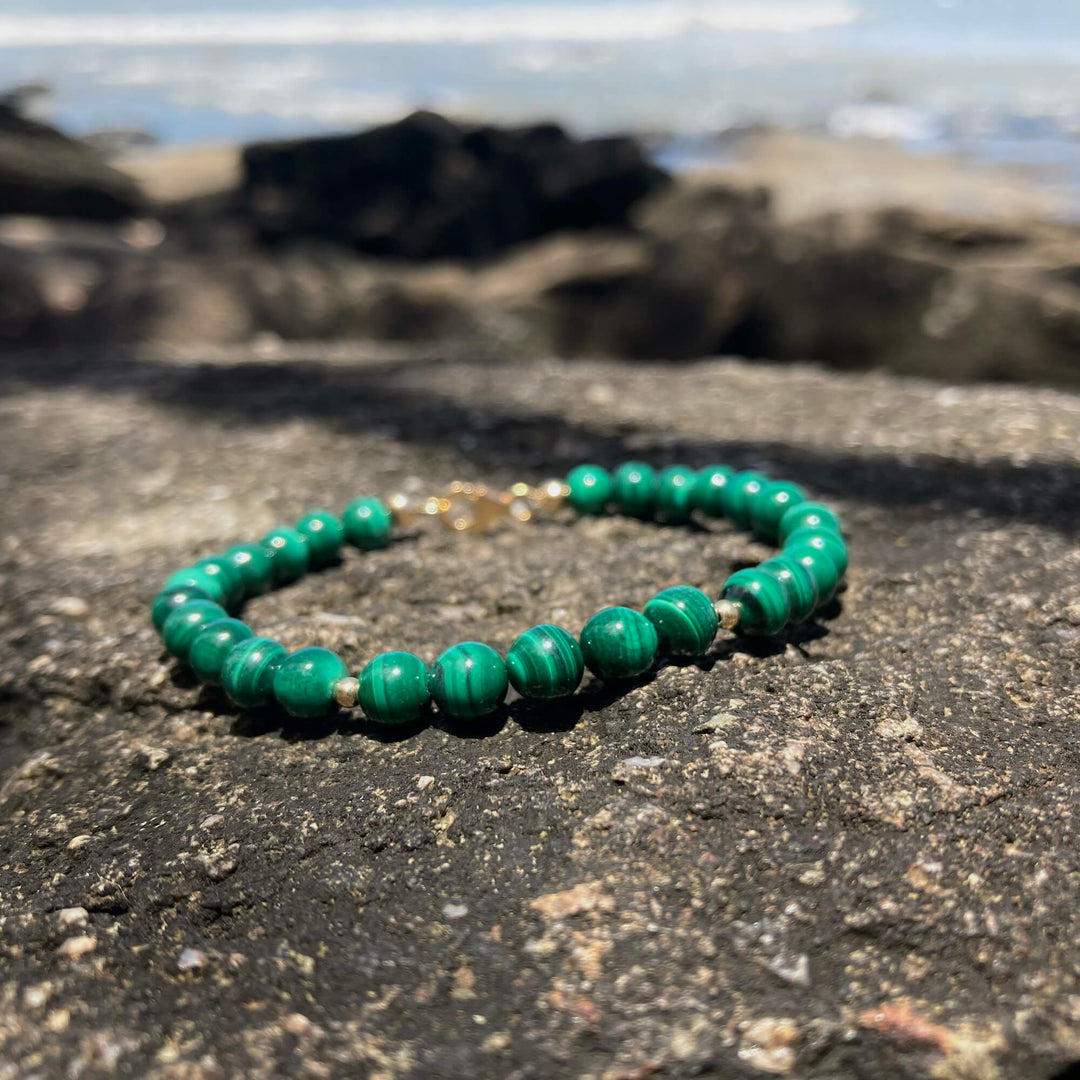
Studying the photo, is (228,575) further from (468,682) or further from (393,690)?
(468,682)

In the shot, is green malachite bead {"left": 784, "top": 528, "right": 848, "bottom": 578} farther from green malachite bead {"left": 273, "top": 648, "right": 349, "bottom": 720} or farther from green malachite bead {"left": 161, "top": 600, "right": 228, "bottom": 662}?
green malachite bead {"left": 161, "top": 600, "right": 228, "bottom": 662}

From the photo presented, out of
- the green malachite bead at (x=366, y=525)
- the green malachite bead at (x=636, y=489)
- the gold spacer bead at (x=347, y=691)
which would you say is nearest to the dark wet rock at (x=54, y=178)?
the green malachite bead at (x=366, y=525)

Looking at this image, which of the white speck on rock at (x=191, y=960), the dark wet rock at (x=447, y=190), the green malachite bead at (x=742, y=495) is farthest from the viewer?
the dark wet rock at (x=447, y=190)

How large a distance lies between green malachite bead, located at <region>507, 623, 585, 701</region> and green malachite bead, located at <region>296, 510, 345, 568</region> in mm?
785

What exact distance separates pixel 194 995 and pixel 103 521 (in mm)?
1603

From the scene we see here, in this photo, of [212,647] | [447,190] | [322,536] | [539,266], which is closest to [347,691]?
[212,647]

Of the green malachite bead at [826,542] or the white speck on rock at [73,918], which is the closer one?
the white speck on rock at [73,918]

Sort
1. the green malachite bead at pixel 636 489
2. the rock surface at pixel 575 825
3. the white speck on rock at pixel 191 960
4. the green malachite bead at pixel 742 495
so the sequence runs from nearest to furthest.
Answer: the rock surface at pixel 575 825, the white speck on rock at pixel 191 960, the green malachite bead at pixel 742 495, the green malachite bead at pixel 636 489

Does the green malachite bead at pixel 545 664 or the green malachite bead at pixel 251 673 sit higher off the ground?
the green malachite bead at pixel 545 664

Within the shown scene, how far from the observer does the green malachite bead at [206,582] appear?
210 cm

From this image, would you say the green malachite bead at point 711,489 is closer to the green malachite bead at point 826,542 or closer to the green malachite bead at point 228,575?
the green malachite bead at point 826,542

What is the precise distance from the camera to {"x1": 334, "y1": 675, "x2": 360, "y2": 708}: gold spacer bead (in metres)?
1.75

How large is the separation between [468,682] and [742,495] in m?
0.92

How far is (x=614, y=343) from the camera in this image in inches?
204
